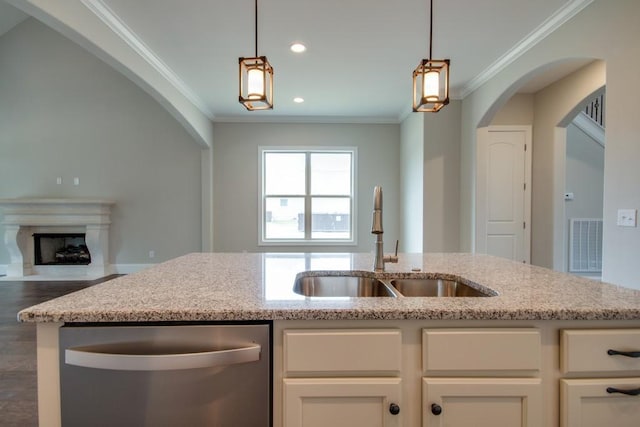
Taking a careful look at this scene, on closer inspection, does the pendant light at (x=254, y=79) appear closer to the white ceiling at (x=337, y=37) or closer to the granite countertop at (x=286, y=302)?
the granite countertop at (x=286, y=302)

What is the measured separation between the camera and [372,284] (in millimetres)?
1532

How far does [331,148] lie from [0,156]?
5714 millimetres

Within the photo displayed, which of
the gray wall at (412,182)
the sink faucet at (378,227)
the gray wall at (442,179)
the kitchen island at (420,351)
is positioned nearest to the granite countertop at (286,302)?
the kitchen island at (420,351)

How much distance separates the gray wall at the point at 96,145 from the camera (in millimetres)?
5375

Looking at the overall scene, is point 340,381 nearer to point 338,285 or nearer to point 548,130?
point 338,285

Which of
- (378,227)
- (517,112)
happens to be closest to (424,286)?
(378,227)

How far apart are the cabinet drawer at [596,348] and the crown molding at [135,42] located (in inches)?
137

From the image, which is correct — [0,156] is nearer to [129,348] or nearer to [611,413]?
[129,348]

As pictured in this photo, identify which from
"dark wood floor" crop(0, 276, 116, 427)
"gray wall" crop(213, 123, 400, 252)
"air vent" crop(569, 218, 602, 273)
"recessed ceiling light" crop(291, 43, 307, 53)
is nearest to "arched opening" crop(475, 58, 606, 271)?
"air vent" crop(569, 218, 602, 273)

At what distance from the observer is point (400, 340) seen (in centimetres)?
92

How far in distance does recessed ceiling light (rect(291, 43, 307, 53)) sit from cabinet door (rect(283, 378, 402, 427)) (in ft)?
Answer: 10.1

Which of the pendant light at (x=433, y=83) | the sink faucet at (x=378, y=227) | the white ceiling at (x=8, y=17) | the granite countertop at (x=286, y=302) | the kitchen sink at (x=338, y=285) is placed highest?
the white ceiling at (x=8, y=17)

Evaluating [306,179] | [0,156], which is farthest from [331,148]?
[0,156]

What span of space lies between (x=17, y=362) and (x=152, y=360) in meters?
2.64
